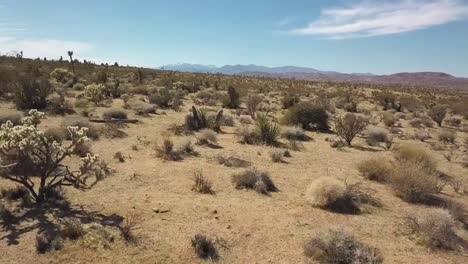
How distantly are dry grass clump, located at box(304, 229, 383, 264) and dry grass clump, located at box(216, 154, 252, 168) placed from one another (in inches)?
208

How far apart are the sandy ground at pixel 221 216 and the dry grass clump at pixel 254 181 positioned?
243 mm

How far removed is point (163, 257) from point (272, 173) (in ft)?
18.7

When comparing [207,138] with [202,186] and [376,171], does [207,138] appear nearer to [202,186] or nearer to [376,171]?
[202,186]

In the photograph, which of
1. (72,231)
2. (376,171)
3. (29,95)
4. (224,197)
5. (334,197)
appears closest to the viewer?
(72,231)

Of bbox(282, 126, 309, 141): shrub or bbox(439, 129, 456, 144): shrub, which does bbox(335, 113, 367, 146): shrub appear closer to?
bbox(282, 126, 309, 141): shrub

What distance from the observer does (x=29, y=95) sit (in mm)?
20484

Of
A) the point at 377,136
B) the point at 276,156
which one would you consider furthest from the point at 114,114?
the point at 377,136

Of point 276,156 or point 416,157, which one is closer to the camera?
point 416,157

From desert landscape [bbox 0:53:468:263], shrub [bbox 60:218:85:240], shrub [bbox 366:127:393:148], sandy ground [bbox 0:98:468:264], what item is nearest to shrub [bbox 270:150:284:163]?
desert landscape [bbox 0:53:468:263]

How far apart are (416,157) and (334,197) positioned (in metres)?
4.99

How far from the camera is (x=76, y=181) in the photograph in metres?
9.05

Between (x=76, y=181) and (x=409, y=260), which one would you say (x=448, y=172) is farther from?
(x=76, y=181)

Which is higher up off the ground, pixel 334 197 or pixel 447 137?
pixel 334 197

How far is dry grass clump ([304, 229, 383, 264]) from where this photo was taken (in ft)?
22.9
